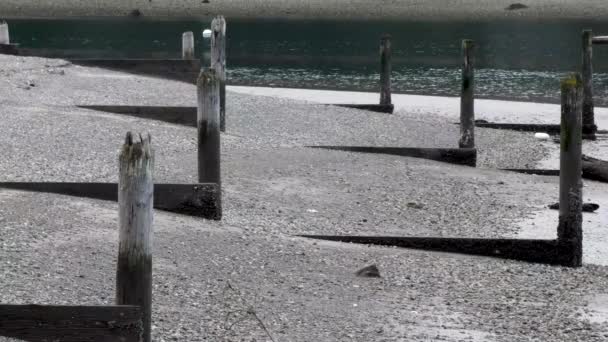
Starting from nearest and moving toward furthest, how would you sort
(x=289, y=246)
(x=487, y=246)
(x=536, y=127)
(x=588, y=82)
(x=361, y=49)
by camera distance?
(x=289, y=246) → (x=487, y=246) → (x=588, y=82) → (x=536, y=127) → (x=361, y=49)

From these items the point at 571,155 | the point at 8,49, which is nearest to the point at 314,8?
the point at 8,49

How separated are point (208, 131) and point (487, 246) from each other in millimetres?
2939

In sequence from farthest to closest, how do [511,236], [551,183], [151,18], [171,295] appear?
[151,18]
[551,183]
[511,236]
[171,295]

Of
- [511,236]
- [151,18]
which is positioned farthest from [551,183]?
[151,18]

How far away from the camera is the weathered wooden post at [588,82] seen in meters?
22.6

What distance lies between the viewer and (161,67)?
25359 mm

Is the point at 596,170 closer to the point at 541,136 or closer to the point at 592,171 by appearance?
the point at 592,171

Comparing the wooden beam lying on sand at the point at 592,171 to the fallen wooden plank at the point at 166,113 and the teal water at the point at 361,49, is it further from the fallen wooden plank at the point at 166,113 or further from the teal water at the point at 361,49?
the teal water at the point at 361,49

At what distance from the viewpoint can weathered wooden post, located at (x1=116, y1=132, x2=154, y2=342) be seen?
24.3ft

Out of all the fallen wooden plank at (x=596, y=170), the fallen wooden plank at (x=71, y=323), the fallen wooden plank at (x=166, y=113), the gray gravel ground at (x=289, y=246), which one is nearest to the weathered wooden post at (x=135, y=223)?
the fallen wooden plank at (x=71, y=323)

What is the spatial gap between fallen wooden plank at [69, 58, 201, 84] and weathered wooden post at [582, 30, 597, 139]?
7112 millimetres

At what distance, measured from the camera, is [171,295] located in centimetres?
942

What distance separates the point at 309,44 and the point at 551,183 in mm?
35715

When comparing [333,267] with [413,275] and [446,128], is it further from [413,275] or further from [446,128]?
[446,128]
